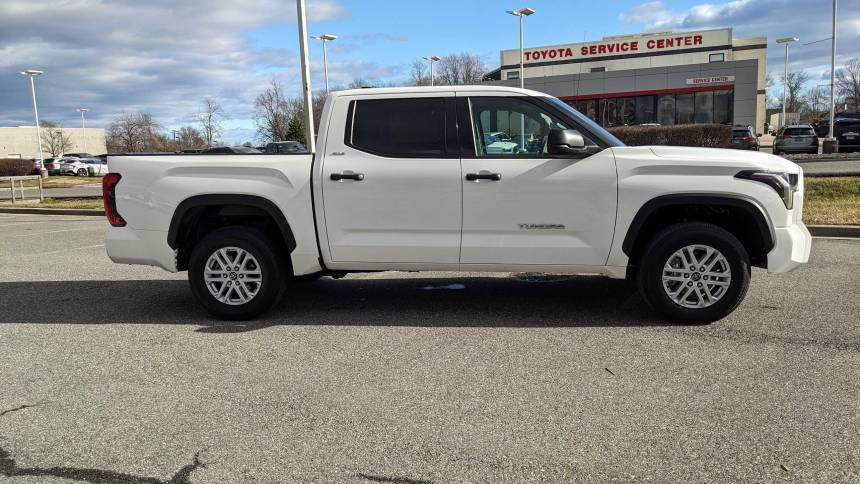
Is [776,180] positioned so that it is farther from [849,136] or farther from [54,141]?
[54,141]

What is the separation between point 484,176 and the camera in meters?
5.35

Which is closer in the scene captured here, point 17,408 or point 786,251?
point 17,408

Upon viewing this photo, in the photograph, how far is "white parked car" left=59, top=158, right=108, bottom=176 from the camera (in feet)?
148

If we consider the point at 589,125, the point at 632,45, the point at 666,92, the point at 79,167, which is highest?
the point at 632,45

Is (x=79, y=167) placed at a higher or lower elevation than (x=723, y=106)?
lower

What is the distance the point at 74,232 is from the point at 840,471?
13995 mm

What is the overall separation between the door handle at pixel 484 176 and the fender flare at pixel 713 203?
3.74 ft

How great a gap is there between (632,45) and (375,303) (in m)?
61.6

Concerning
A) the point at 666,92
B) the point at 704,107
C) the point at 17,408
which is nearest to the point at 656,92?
the point at 666,92

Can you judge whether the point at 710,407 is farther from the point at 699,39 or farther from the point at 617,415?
the point at 699,39

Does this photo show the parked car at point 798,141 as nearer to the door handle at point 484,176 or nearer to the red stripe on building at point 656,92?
the red stripe on building at point 656,92

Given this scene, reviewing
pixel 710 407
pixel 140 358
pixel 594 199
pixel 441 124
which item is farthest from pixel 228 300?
pixel 710 407

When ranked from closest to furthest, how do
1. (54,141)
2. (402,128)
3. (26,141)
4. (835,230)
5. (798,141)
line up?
A: (402,128) < (835,230) < (798,141) < (54,141) < (26,141)

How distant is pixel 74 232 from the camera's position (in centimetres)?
1347
